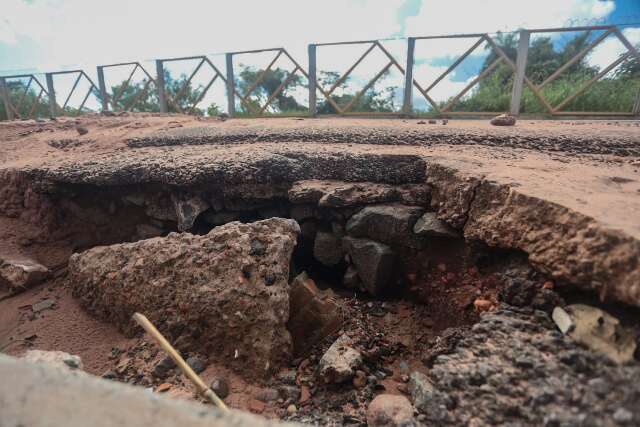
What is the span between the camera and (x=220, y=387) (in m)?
1.59

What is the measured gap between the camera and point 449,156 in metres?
2.30

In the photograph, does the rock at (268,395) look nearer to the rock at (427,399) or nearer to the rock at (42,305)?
the rock at (427,399)

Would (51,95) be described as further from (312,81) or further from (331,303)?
(331,303)

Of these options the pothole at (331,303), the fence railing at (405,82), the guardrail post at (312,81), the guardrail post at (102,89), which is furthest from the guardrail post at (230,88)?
the pothole at (331,303)

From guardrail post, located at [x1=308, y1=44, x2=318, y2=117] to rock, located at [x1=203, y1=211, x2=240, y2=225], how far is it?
14.6 ft

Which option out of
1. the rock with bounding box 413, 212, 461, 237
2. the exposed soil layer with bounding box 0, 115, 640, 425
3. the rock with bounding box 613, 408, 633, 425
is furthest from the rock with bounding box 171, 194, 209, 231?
the rock with bounding box 613, 408, 633, 425

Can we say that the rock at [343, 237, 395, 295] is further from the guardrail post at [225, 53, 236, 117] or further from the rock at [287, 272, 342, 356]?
the guardrail post at [225, 53, 236, 117]

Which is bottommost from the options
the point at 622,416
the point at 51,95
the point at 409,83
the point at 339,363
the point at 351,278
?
the point at 339,363

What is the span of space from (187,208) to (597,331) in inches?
90.9

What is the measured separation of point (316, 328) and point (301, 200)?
32.1 inches

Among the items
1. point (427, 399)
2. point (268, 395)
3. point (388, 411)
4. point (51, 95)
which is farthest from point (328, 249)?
point (51, 95)

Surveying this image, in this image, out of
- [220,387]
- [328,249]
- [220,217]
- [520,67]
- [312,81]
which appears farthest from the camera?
[312,81]

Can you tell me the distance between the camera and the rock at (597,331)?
1.00 metres

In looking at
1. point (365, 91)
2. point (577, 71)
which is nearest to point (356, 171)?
point (365, 91)
